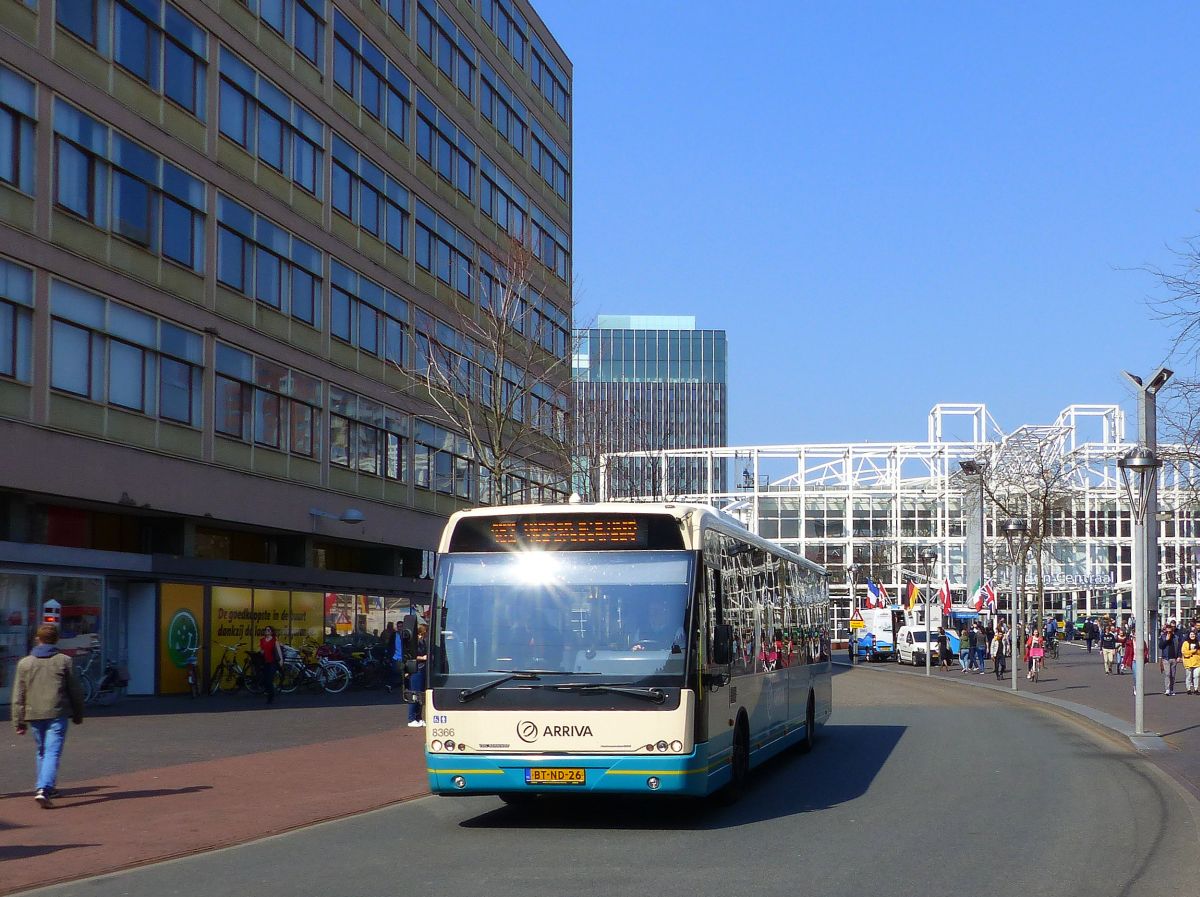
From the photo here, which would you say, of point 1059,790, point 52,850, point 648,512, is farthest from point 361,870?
point 1059,790

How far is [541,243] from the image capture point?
2435 inches

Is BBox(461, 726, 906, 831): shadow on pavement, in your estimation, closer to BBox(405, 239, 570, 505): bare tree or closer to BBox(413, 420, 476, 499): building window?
BBox(405, 239, 570, 505): bare tree

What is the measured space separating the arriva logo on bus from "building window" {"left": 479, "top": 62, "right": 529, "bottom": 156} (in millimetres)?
45427

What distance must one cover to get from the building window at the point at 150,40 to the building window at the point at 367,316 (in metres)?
8.81

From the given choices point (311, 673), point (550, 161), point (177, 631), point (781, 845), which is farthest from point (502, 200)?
point (781, 845)

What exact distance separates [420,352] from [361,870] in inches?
1464

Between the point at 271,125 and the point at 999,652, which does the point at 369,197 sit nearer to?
the point at 271,125

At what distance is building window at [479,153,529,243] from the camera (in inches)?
2202

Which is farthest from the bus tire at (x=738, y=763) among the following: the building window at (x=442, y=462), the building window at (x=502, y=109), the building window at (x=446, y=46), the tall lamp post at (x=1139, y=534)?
the building window at (x=502, y=109)

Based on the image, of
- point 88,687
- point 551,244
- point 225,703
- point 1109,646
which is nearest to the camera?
point 88,687

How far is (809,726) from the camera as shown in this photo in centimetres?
2164

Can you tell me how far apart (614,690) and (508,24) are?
50267 mm

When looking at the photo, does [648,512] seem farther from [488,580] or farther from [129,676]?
[129,676]

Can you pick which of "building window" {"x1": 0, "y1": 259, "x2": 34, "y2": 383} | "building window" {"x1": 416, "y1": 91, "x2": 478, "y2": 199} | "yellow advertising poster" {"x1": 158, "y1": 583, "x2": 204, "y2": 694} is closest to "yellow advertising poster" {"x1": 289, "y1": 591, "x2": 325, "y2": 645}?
"yellow advertising poster" {"x1": 158, "y1": 583, "x2": 204, "y2": 694}
